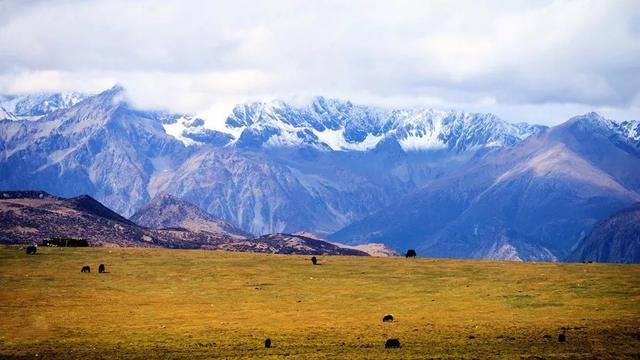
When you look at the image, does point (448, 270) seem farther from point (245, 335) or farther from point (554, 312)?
point (245, 335)

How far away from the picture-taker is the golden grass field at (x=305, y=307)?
6194cm

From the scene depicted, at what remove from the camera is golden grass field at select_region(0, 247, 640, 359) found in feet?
203

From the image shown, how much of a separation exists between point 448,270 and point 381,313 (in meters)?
31.1

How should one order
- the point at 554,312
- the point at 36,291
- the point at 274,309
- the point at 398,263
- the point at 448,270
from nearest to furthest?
the point at 554,312 < the point at 274,309 < the point at 36,291 < the point at 448,270 < the point at 398,263

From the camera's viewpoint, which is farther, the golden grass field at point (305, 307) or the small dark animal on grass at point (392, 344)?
the golden grass field at point (305, 307)

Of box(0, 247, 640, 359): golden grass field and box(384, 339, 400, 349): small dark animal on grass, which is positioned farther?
box(0, 247, 640, 359): golden grass field

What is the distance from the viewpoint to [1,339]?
218ft

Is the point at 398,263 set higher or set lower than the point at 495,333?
higher

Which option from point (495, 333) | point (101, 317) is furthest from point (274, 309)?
point (495, 333)

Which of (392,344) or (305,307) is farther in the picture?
(305,307)

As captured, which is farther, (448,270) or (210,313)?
(448,270)

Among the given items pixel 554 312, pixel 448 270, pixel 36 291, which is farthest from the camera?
pixel 448 270

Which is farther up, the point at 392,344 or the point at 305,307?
the point at 305,307

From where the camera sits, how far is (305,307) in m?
85.2
